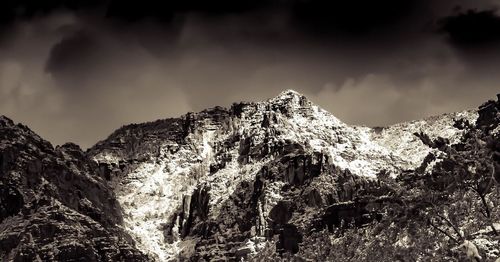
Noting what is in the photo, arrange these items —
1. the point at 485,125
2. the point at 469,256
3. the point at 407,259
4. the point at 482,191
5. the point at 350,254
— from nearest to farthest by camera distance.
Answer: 1. the point at 469,256
2. the point at 482,191
3. the point at 485,125
4. the point at 407,259
5. the point at 350,254

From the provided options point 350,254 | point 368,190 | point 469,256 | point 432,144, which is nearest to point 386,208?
point 368,190

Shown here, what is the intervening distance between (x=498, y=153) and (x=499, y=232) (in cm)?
364

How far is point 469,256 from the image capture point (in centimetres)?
3906

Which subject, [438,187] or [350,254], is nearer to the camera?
[438,187]

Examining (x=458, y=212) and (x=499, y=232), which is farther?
(x=458, y=212)

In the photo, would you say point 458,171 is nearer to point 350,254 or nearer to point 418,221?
point 418,221

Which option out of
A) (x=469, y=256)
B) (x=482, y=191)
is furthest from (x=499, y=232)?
(x=469, y=256)

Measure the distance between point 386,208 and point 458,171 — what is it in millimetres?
4369

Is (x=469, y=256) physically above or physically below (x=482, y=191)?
below

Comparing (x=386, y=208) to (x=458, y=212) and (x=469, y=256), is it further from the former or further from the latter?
(x=469, y=256)

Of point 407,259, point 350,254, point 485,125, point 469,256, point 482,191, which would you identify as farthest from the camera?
point 350,254

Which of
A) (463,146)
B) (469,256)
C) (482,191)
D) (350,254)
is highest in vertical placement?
(350,254)

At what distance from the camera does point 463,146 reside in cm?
4722

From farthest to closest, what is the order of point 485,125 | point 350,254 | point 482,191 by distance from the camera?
point 350,254 → point 485,125 → point 482,191
